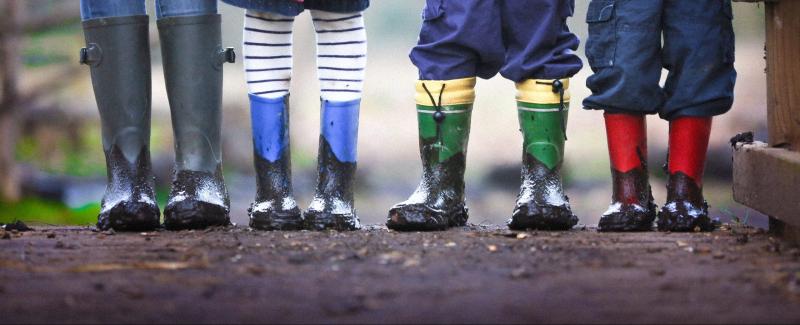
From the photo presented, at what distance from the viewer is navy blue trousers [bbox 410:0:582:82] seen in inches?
113

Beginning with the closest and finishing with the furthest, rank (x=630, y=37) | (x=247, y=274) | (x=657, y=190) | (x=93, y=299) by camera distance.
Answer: (x=93, y=299) < (x=247, y=274) < (x=630, y=37) < (x=657, y=190)

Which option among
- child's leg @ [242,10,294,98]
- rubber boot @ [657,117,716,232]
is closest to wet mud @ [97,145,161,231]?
child's leg @ [242,10,294,98]

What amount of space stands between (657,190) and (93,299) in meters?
4.54

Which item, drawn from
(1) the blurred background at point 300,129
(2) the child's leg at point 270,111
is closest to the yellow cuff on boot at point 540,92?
(2) the child's leg at point 270,111

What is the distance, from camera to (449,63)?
2.92 meters

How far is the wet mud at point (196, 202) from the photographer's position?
9.32 ft

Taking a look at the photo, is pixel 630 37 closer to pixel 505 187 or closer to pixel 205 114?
pixel 205 114

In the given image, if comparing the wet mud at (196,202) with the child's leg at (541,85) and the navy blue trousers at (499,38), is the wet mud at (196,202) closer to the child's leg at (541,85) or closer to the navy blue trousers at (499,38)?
the navy blue trousers at (499,38)

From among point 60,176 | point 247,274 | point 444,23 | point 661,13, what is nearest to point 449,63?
point 444,23

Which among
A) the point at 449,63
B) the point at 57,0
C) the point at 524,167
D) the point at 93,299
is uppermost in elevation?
the point at 57,0

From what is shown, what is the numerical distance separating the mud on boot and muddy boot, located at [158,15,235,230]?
42.7 inches

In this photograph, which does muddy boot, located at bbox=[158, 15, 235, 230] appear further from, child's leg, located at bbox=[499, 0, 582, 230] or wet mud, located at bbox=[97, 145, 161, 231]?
child's leg, located at bbox=[499, 0, 582, 230]

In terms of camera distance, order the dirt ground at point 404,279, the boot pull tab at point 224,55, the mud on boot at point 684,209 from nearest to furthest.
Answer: the dirt ground at point 404,279 < the mud on boot at point 684,209 < the boot pull tab at point 224,55

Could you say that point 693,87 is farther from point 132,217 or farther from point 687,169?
point 132,217
